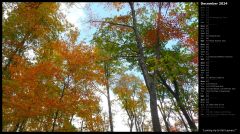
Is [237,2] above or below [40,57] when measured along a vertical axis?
below

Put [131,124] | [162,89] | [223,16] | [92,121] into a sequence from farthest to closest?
[131,124]
[162,89]
[92,121]
[223,16]

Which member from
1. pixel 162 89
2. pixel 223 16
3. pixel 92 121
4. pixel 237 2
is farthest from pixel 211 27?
pixel 162 89

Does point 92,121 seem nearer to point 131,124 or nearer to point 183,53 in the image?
point 183,53

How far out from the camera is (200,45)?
7125 mm

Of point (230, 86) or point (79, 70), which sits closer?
point (230, 86)

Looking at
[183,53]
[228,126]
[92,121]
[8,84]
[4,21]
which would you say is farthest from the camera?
[183,53]

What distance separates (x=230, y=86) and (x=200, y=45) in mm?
1192

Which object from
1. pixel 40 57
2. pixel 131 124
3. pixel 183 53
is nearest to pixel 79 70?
pixel 40 57

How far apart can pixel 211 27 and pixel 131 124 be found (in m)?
28.4

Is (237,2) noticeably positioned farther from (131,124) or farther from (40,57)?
(131,124)

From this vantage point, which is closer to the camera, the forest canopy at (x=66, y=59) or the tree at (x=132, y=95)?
the forest canopy at (x=66, y=59)

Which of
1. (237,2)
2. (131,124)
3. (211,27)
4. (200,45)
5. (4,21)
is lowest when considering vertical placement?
(131,124)

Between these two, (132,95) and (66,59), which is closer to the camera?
(66,59)

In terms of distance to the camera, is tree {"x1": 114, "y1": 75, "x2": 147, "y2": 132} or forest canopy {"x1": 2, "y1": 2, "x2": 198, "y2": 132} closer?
forest canopy {"x1": 2, "y1": 2, "x2": 198, "y2": 132}
